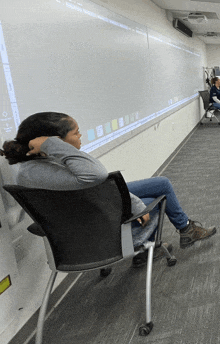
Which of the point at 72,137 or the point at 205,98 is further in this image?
the point at 205,98

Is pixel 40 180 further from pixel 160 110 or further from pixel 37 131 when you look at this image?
pixel 160 110

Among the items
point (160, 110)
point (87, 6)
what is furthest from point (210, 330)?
point (160, 110)

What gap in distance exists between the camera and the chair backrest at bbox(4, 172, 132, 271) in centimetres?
122

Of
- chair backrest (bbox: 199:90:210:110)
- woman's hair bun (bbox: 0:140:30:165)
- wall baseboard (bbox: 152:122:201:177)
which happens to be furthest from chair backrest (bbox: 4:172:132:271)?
chair backrest (bbox: 199:90:210:110)

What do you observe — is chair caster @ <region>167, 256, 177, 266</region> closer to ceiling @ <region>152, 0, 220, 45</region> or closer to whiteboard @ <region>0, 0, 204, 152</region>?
whiteboard @ <region>0, 0, 204, 152</region>

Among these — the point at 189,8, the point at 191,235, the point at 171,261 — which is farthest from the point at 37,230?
the point at 189,8

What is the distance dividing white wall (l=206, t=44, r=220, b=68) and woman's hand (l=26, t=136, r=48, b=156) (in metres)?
11.3

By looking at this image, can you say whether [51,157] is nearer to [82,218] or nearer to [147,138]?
[82,218]

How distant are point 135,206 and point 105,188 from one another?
0.35m

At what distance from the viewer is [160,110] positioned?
4.41 metres

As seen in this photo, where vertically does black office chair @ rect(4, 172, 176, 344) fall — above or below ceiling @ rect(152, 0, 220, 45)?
below

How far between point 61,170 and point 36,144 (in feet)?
0.48

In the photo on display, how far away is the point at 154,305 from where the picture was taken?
1.63m

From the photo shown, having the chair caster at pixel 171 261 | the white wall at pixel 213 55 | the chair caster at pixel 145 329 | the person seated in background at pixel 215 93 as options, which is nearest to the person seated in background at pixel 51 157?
the chair caster at pixel 145 329
